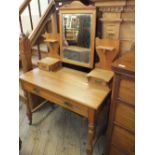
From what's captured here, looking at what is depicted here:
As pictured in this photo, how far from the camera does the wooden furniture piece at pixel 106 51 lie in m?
1.37

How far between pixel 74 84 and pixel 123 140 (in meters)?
0.63

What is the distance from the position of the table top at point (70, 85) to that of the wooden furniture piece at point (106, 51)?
0.83 ft

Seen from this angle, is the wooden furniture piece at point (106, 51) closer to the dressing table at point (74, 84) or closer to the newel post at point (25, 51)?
the dressing table at point (74, 84)

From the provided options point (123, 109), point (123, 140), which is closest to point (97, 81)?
point (123, 109)

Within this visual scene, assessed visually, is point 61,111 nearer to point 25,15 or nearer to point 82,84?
point 82,84

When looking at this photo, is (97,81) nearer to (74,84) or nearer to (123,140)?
(74,84)

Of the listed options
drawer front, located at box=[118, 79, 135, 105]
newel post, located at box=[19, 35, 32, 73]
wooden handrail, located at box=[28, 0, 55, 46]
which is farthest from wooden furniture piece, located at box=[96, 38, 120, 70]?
wooden handrail, located at box=[28, 0, 55, 46]

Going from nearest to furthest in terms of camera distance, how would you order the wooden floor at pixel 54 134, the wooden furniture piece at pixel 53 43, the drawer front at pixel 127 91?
the drawer front at pixel 127 91 < the wooden floor at pixel 54 134 < the wooden furniture piece at pixel 53 43

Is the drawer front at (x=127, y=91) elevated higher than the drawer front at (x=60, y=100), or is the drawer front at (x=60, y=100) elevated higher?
the drawer front at (x=127, y=91)

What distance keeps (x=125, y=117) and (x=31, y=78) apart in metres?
1.01

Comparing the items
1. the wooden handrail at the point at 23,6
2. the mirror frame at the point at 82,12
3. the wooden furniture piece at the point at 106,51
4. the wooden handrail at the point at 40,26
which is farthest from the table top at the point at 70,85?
the wooden handrail at the point at 23,6

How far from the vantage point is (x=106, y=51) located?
1.42 meters

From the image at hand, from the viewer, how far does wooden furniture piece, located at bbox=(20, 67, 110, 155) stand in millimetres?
1196
